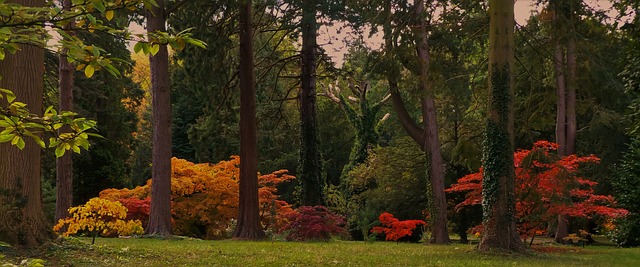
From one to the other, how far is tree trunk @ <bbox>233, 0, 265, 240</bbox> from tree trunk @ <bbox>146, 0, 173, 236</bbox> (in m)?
2.17

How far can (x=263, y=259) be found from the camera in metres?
10.2

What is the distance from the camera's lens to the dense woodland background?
52.0 feet

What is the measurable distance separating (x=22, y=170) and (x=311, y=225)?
390 inches

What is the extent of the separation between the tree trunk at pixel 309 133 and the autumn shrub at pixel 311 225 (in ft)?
10.4

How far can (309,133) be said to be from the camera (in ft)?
72.4

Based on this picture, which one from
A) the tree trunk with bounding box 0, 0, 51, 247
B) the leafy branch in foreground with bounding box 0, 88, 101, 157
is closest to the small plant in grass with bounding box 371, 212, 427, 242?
the tree trunk with bounding box 0, 0, 51, 247

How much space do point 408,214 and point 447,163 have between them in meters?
2.40

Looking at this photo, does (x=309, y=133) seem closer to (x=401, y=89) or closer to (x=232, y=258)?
(x=401, y=89)

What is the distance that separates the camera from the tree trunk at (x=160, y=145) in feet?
55.2

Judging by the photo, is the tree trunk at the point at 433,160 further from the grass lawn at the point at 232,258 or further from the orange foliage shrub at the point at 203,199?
the grass lawn at the point at 232,258

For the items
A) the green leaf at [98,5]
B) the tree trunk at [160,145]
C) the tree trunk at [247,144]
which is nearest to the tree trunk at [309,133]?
the tree trunk at [247,144]

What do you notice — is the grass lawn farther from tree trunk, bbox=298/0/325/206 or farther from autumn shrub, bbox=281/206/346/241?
tree trunk, bbox=298/0/325/206

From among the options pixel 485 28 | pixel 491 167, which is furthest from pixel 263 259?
pixel 485 28

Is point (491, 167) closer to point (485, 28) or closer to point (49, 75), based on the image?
point (485, 28)
